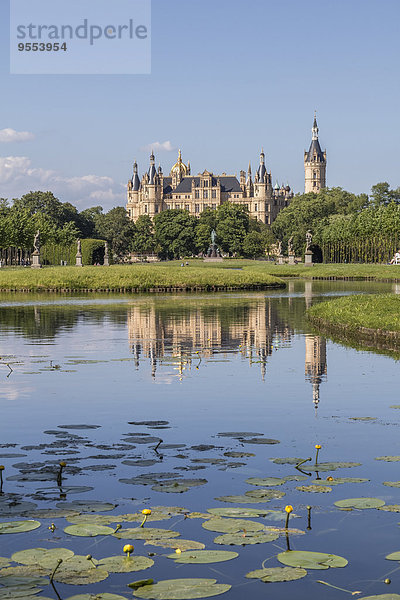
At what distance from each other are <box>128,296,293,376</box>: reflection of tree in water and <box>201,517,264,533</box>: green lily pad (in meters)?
10.4

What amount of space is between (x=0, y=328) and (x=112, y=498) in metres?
21.1

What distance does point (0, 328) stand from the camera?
28844mm

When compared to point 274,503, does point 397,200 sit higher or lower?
higher

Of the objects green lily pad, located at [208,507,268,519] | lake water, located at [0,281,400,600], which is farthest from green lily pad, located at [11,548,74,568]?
green lily pad, located at [208,507,268,519]

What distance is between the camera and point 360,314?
2742 centimetres

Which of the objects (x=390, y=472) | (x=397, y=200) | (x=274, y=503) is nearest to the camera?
(x=274, y=503)

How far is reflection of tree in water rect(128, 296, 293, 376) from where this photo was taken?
2155 centimetres

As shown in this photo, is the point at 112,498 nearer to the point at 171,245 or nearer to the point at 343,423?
the point at 343,423

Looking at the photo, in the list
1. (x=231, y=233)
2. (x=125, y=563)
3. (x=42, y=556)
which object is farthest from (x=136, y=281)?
(x=231, y=233)

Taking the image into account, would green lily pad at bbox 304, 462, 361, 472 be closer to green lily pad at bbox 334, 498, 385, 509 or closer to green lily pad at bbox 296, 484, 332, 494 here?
green lily pad at bbox 296, 484, 332, 494

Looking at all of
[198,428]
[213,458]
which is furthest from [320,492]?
[198,428]

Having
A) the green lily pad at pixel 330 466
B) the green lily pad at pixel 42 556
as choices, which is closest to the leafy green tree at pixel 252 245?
the green lily pad at pixel 330 466

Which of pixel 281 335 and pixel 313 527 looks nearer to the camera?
pixel 313 527

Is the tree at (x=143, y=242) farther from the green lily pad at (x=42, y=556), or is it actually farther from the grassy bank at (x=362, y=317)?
the green lily pad at (x=42, y=556)
